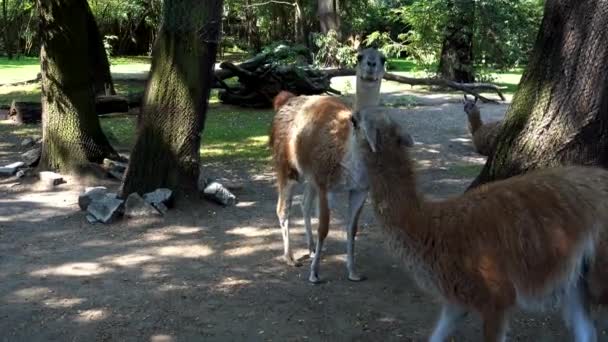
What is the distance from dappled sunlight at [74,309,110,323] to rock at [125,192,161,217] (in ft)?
8.32

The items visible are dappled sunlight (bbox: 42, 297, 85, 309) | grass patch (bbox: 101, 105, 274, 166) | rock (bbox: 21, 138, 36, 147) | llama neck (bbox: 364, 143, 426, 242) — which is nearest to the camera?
llama neck (bbox: 364, 143, 426, 242)

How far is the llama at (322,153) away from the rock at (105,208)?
6.53 feet

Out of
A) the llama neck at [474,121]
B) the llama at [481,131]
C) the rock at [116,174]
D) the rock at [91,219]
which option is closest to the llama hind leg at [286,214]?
the rock at [91,219]

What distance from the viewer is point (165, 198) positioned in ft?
25.3

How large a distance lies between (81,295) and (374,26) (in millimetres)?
33004

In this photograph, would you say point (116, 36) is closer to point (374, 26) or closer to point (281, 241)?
point (374, 26)

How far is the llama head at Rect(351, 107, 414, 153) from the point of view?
3553mm

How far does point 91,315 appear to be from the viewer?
16.3ft

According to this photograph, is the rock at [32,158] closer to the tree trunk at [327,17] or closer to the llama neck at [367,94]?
A: the llama neck at [367,94]

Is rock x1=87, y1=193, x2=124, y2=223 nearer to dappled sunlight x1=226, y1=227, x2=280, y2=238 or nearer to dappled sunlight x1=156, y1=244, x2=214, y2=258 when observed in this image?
dappled sunlight x1=156, y1=244, x2=214, y2=258

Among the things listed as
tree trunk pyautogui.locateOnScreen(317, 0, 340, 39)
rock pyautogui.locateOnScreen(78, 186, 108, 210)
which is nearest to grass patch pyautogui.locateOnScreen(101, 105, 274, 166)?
rock pyautogui.locateOnScreen(78, 186, 108, 210)

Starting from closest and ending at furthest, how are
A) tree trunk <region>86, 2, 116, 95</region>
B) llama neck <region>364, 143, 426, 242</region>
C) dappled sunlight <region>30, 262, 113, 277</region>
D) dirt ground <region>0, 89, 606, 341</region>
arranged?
llama neck <region>364, 143, 426, 242</region>, dirt ground <region>0, 89, 606, 341</region>, dappled sunlight <region>30, 262, 113, 277</region>, tree trunk <region>86, 2, 116, 95</region>

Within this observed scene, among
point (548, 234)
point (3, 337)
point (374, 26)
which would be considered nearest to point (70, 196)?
point (3, 337)

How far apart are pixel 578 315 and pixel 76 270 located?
4.19 m
